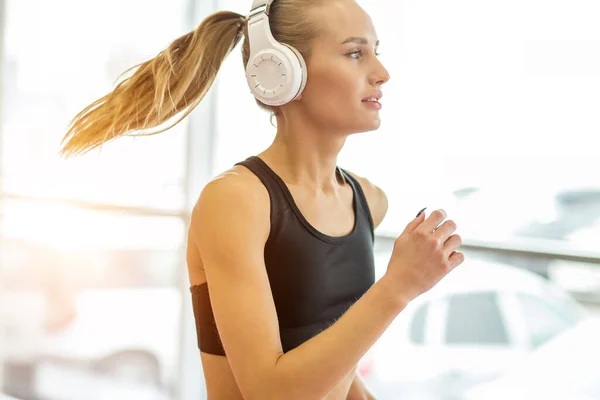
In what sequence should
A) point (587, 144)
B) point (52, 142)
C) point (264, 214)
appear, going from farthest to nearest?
point (52, 142) → point (587, 144) → point (264, 214)

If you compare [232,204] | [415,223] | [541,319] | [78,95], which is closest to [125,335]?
[78,95]

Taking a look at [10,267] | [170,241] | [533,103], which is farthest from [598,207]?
[10,267]

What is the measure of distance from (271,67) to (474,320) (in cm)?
166

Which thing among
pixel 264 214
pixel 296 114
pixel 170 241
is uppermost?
pixel 296 114

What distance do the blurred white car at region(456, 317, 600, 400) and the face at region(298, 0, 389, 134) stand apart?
1.34 m

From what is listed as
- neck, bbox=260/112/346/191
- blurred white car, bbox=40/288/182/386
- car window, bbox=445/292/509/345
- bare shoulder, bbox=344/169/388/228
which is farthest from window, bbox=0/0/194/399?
neck, bbox=260/112/346/191

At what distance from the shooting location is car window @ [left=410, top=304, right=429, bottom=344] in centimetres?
256

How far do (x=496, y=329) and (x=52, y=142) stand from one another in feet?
7.06

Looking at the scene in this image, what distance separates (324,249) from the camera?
1.20 m

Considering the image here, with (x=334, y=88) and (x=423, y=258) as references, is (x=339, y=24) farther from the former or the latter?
(x=423, y=258)

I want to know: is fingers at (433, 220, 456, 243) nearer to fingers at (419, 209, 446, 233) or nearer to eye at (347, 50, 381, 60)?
fingers at (419, 209, 446, 233)

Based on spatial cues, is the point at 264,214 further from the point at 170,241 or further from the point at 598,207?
the point at 170,241

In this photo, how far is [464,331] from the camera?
2512mm

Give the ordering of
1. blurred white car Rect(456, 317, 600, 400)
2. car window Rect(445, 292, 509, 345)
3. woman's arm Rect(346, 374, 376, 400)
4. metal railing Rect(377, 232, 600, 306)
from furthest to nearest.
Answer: car window Rect(445, 292, 509, 345), blurred white car Rect(456, 317, 600, 400), metal railing Rect(377, 232, 600, 306), woman's arm Rect(346, 374, 376, 400)
